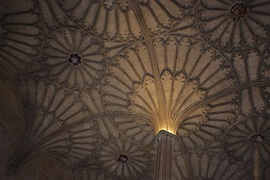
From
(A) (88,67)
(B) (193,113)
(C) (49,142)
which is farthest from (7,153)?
(B) (193,113)

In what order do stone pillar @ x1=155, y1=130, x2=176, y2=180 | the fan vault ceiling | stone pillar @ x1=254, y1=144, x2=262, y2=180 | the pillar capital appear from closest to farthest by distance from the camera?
stone pillar @ x1=155, y1=130, x2=176, y2=180 → the pillar capital → the fan vault ceiling → stone pillar @ x1=254, y1=144, x2=262, y2=180

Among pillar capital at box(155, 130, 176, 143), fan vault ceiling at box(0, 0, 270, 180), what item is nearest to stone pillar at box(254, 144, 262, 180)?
fan vault ceiling at box(0, 0, 270, 180)

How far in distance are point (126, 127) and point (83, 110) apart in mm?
2172

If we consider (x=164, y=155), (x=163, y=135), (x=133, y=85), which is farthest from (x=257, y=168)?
(x=133, y=85)

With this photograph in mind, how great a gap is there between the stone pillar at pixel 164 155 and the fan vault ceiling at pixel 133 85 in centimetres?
65

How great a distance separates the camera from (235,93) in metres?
15.5

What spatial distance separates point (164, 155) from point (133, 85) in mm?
4213

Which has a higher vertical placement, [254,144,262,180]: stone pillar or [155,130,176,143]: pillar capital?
[254,144,262,180]: stone pillar

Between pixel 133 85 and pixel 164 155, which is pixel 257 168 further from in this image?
pixel 133 85

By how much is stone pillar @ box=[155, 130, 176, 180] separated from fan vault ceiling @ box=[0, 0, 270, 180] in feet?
2.15

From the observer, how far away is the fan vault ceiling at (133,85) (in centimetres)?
1448

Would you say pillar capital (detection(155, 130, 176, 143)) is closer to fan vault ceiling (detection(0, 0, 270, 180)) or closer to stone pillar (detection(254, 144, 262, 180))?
fan vault ceiling (detection(0, 0, 270, 180))

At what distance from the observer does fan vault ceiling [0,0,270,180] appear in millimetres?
14477

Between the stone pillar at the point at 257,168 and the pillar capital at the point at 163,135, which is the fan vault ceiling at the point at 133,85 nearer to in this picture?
the stone pillar at the point at 257,168
